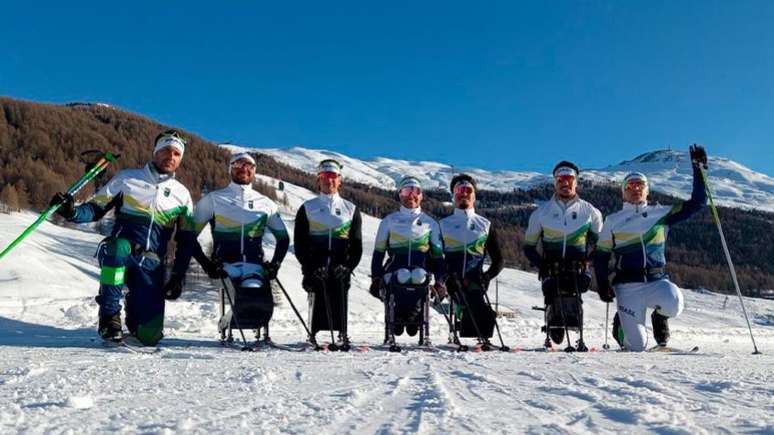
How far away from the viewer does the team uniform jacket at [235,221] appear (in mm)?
7285

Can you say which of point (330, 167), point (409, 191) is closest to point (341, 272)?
point (330, 167)

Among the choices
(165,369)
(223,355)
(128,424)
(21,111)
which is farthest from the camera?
(21,111)

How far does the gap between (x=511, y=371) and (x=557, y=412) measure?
1566 millimetres

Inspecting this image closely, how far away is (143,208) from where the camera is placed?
6879mm

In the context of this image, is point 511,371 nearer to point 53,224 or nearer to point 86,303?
point 86,303

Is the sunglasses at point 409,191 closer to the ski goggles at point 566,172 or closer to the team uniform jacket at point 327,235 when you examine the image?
the team uniform jacket at point 327,235

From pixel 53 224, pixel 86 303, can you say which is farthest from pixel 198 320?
pixel 53 224

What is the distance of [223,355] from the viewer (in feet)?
18.0

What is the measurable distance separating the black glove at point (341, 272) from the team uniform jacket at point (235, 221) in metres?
0.76

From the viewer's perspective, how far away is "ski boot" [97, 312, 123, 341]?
627cm

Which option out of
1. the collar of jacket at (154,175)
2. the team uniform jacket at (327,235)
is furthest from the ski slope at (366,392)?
the collar of jacket at (154,175)

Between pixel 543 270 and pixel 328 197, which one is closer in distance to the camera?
pixel 328 197

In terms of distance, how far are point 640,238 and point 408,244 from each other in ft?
10.2

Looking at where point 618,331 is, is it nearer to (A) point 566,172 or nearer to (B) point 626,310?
(B) point 626,310
